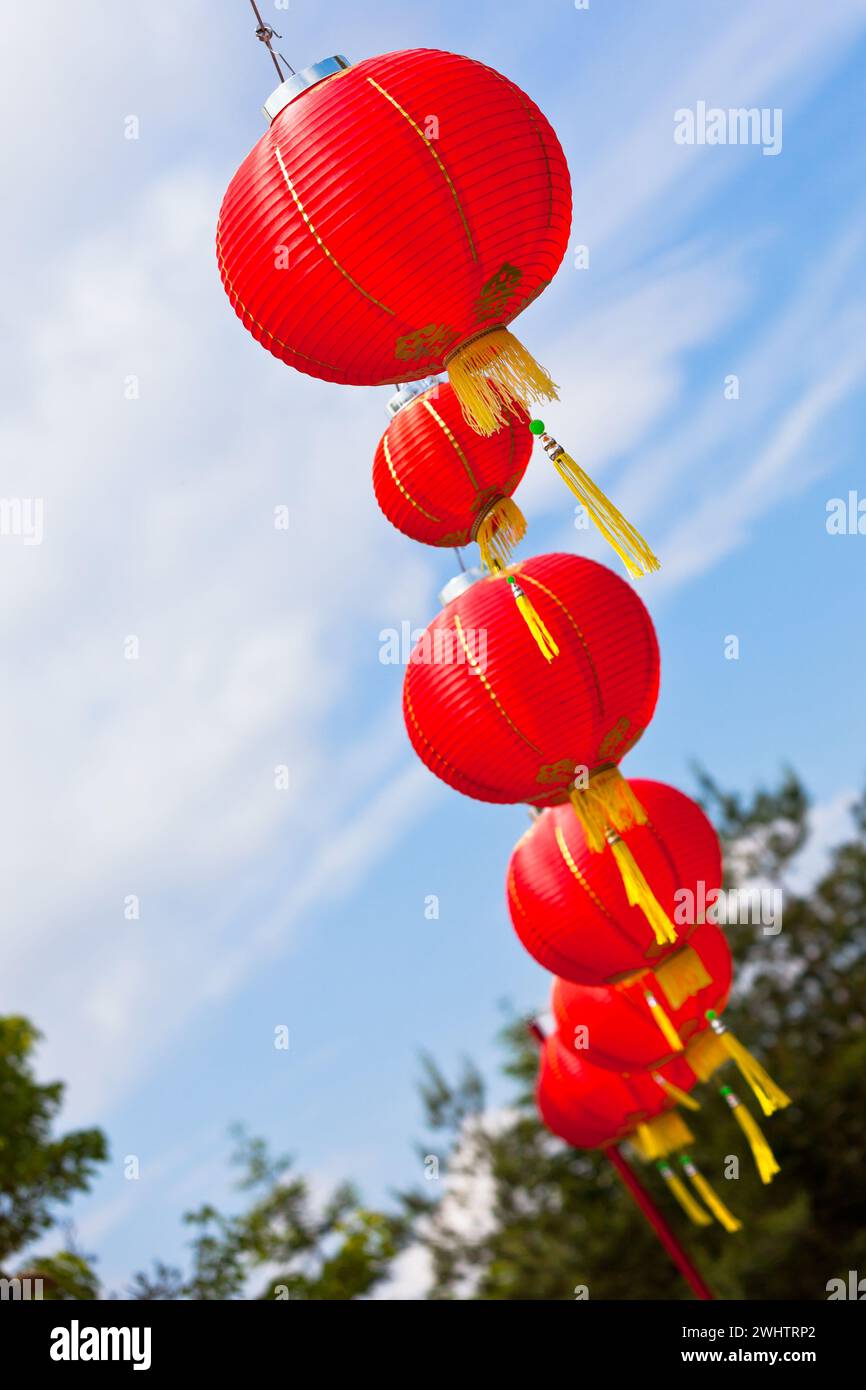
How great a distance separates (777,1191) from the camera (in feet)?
45.1

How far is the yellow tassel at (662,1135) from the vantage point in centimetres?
580

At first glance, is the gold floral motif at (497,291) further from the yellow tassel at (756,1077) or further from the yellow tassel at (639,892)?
the yellow tassel at (756,1077)

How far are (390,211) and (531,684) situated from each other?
4.73 ft

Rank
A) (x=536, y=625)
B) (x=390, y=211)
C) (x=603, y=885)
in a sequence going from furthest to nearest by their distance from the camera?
(x=603, y=885)
(x=536, y=625)
(x=390, y=211)

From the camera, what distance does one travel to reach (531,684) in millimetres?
3719

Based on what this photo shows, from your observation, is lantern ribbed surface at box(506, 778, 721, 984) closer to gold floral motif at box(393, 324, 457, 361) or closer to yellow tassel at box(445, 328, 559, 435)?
yellow tassel at box(445, 328, 559, 435)

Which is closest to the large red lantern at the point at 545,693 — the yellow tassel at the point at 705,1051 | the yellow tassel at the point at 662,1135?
the yellow tassel at the point at 705,1051

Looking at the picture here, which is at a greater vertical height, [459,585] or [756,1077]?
[459,585]

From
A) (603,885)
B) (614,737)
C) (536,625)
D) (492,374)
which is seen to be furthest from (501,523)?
(603,885)

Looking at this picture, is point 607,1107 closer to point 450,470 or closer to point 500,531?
point 500,531

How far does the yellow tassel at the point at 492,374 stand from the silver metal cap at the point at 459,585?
1.06 m

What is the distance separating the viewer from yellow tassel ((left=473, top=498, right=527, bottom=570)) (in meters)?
3.69
